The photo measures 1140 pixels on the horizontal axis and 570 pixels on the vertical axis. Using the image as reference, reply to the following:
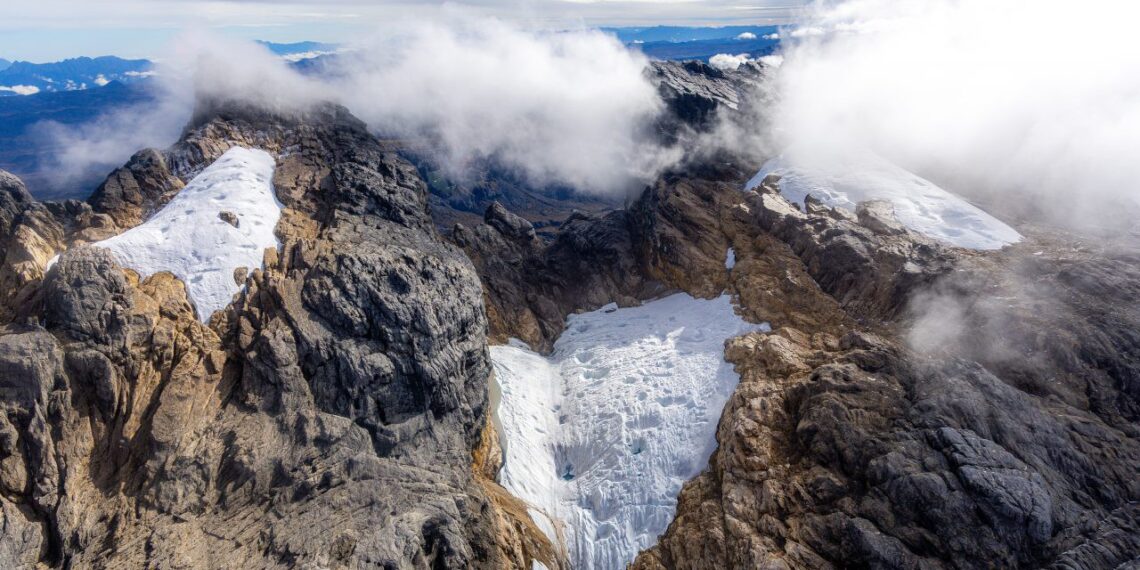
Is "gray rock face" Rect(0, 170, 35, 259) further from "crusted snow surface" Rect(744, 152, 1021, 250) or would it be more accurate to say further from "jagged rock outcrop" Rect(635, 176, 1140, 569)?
"crusted snow surface" Rect(744, 152, 1021, 250)

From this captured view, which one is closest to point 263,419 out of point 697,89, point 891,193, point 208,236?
point 208,236

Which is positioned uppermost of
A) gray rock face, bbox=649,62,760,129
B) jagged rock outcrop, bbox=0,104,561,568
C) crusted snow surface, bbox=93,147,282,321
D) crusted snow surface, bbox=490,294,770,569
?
gray rock face, bbox=649,62,760,129

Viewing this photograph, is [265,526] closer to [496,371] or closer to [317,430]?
[317,430]

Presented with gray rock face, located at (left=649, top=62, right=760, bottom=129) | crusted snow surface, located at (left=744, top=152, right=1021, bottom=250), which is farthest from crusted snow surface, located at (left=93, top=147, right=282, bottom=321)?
crusted snow surface, located at (left=744, top=152, right=1021, bottom=250)

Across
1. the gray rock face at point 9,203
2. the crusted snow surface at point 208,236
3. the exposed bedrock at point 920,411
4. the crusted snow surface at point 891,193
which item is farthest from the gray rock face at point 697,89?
the gray rock face at point 9,203

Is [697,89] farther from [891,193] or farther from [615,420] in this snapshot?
[615,420]

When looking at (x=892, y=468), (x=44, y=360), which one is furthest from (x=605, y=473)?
(x=44, y=360)
